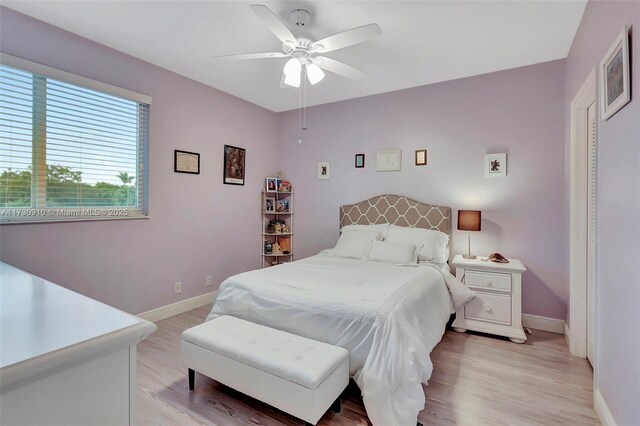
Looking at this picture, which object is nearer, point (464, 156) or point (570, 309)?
point (570, 309)

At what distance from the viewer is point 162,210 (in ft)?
10.4

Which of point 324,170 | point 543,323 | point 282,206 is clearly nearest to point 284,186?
point 282,206

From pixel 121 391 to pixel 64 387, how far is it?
12 centimetres

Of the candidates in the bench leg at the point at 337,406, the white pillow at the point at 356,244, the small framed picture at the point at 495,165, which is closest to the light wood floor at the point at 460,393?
the bench leg at the point at 337,406

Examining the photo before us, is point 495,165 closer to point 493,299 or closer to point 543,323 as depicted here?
point 493,299

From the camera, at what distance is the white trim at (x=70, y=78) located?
218 centimetres

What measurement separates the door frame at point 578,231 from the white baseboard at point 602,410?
789mm

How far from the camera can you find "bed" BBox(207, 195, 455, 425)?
1627 millimetres

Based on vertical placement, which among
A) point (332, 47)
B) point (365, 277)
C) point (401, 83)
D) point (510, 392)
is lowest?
point (510, 392)

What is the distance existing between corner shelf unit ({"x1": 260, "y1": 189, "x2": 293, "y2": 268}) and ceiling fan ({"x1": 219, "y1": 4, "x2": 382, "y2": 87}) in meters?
2.24

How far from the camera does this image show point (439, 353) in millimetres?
2535

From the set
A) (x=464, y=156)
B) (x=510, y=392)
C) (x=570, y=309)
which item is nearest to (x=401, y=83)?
(x=464, y=156)

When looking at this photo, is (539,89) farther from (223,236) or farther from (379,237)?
(223,236)

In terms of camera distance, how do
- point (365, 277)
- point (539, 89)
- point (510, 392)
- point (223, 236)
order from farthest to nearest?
point (223, 236), point (539, 89), point (365, 277), point (510, 392)
